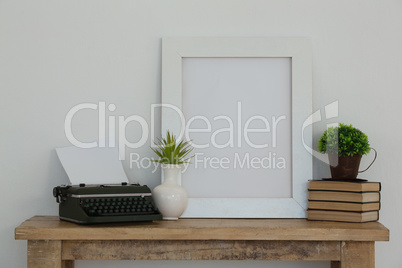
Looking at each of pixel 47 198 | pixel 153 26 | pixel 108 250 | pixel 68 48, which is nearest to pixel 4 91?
pixel 68 48

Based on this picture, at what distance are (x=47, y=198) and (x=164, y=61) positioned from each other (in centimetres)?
80

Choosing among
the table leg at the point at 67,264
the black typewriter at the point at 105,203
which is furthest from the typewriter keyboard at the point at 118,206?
the table leg at the point at 67,264

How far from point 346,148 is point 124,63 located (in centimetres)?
103

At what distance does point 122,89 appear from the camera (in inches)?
98.0

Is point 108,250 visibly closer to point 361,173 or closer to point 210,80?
point 210,80

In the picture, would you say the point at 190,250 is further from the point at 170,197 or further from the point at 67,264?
the point at 67,264

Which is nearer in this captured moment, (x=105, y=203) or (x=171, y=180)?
(x=105, y=203)

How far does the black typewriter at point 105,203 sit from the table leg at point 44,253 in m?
0.13

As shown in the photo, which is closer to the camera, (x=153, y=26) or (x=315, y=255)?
(x=315, y=255)

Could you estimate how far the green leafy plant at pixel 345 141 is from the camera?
2277mm

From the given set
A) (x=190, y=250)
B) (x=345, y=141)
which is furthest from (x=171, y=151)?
(x=345, y=141)

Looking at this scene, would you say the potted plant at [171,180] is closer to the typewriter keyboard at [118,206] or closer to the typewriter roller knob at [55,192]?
the typewriter keyboard at [118,206]

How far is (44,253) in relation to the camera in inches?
82.2

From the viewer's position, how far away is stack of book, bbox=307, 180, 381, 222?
86.6 inches
